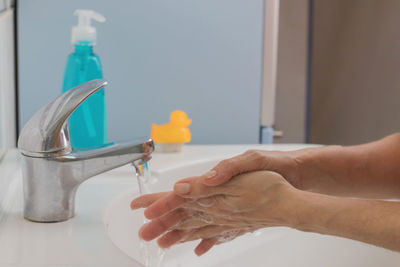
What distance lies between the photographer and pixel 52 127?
0.48 meters

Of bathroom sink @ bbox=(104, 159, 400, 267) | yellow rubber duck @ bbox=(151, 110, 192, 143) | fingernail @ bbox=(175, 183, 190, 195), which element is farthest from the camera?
yellow rubber duck @ bbox=(151, 110, 192, 143)

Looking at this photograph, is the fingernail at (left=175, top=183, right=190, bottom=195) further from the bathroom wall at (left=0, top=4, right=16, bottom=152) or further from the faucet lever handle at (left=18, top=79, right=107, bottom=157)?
the bathroom wall at (left=0, top=4, right=16, bottom=152)

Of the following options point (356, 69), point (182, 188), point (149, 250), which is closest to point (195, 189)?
point (182, 188)

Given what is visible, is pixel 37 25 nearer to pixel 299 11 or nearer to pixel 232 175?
pixel 232 175

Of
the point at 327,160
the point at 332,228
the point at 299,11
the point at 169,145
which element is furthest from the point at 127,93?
the point at 299,11

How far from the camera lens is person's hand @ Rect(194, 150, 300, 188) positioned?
0.54 metres

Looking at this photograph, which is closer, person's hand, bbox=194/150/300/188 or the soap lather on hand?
person's hand, bbox=194/150/300/188

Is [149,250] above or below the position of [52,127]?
below

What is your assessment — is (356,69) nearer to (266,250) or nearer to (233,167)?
(266,250)

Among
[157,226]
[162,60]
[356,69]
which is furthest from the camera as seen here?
[356,69]

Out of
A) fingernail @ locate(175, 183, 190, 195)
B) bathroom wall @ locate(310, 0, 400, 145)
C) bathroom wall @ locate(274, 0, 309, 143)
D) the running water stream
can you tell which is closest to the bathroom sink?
the running water stream

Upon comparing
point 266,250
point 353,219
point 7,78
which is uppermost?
point 7,78

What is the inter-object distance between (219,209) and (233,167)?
0.05 m

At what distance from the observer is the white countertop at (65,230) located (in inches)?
16.8
